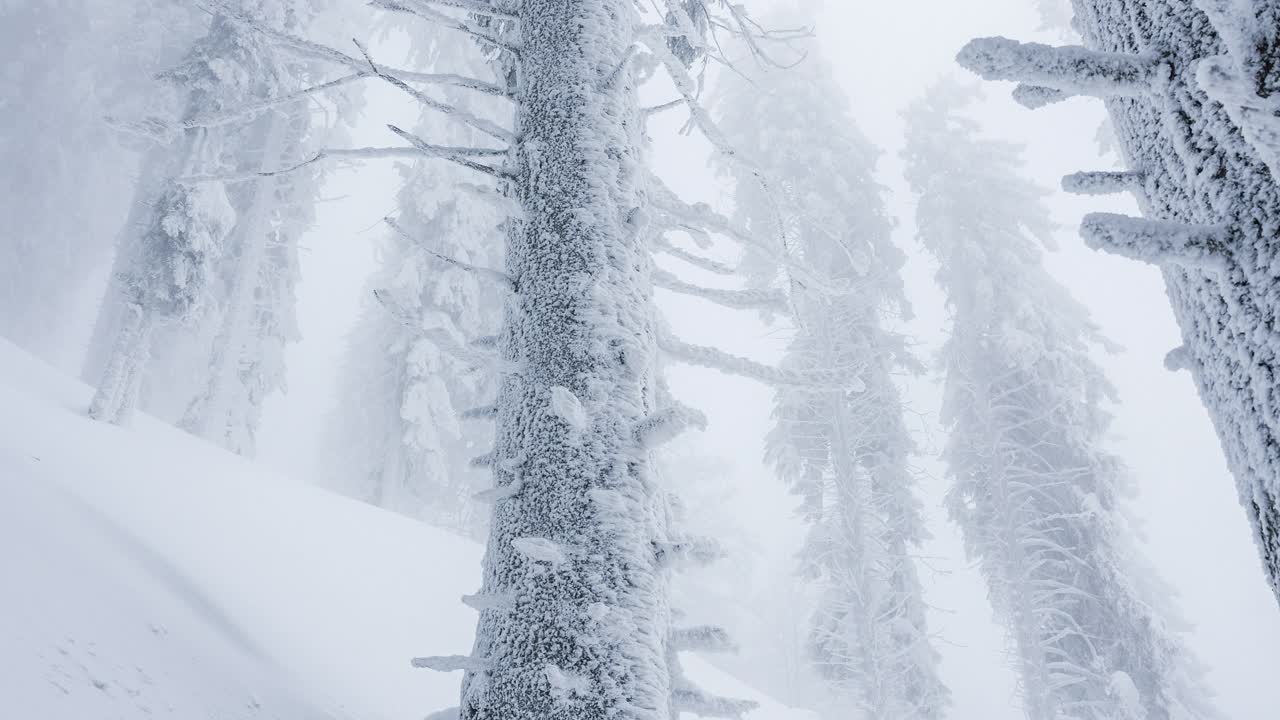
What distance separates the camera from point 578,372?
2590 mm

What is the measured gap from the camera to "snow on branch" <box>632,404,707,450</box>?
7.88 feet

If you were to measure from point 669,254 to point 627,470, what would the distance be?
119 cm

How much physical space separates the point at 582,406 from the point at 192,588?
3832mm

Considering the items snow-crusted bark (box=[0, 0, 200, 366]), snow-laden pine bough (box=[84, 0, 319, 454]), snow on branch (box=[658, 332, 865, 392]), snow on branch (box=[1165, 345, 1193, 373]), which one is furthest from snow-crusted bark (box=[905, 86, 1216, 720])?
snow-crusted bark (box=[0, 0, 200, 366])

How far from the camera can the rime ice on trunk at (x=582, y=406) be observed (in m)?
2.23

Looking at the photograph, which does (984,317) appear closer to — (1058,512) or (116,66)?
(1058,512)

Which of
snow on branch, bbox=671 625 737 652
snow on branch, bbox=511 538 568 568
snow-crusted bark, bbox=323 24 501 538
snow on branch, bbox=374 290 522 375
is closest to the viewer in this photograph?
snow on branch, bbox=511 538 568 568

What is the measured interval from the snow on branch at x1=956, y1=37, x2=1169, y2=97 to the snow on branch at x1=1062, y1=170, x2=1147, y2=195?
0.13 meters

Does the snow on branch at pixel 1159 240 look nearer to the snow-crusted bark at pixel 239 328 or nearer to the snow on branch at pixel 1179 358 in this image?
the snow on branch at pixel 1179 358

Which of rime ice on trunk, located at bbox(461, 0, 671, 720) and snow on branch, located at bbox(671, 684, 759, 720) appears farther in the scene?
snow on branch, located at bbox(671, 684, 759, 720)

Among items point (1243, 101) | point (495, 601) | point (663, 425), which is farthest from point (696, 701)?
point (1243, 101)

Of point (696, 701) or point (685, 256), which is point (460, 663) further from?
point (685, 256)

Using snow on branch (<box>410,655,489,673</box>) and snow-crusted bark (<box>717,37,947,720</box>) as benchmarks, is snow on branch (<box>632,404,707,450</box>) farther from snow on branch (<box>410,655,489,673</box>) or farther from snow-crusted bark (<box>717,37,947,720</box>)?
snow-crusted bark (<box>717,37,947,720</box>)

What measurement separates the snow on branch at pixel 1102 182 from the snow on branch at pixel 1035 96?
0.14 meters
